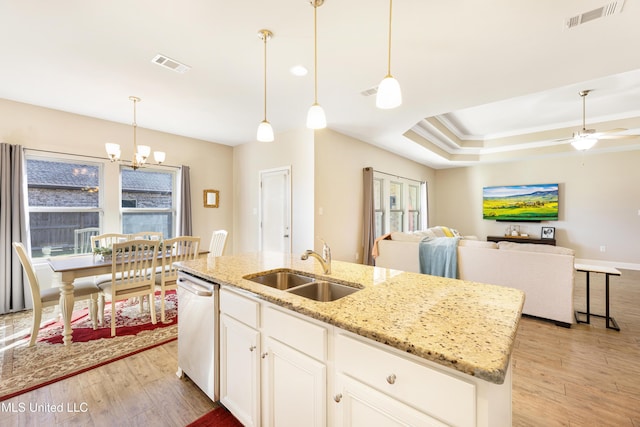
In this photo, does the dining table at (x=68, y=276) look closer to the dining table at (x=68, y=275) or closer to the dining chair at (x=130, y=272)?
the dining table at (x=68, y=275)

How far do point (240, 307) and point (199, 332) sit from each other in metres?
0.55

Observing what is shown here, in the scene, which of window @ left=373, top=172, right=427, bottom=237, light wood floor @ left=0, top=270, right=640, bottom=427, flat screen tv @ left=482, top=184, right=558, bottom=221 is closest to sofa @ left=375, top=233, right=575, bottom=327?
light wood floor @ left=0, top=270, right=640, bottom=427

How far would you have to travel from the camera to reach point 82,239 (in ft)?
13.1

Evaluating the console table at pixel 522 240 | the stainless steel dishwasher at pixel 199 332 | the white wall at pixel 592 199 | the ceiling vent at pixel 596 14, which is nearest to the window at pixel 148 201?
the stainless steel dishwasher at pixel 199 332

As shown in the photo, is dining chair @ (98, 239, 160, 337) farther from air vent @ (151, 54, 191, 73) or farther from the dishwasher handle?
air vent @ (151, 54, 191, 73)

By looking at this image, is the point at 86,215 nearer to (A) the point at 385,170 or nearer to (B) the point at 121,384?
(B) the point at 121,384

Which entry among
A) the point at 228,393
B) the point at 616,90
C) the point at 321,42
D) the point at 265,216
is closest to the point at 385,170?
the point at 265,216

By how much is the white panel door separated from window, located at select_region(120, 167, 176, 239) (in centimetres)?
162

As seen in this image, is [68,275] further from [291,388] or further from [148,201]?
[291,388]

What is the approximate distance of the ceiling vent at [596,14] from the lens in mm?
1857

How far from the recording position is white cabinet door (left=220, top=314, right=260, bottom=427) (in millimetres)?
1457

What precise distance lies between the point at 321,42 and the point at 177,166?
3680 millimetres

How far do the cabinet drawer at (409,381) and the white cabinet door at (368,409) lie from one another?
0.07 ft

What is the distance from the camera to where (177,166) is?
4879mm
